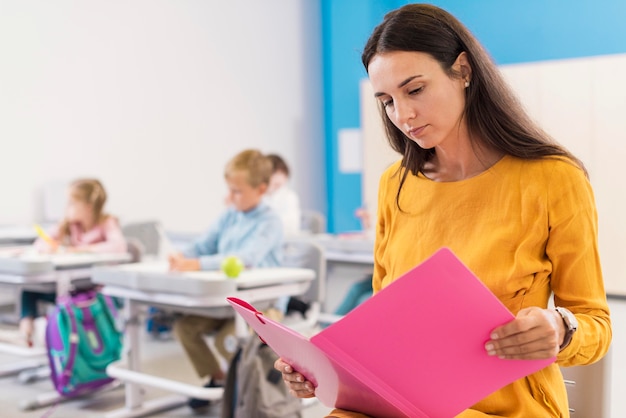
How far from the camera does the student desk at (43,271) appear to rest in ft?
9.91

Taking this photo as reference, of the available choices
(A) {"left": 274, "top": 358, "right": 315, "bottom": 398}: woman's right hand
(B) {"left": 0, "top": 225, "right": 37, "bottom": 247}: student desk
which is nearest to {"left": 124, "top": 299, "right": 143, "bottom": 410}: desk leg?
(B) {"left": 0, "top": 225, "right": 37, "bottom": 247}: student desk

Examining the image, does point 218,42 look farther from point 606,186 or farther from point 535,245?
point 535,245

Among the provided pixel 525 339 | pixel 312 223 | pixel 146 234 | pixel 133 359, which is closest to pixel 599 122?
pixel 312 223

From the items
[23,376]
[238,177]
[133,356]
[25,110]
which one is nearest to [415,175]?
[238,177]

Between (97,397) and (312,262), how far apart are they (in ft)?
3.89

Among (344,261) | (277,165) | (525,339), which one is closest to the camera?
(525,339)

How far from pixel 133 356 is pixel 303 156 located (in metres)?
4.28

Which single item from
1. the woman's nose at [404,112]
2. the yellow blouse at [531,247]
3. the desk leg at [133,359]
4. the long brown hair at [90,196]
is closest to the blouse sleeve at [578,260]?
the yellow blouse at [531,247]

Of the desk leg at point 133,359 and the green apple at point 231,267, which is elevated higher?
the green apple at point 231,267

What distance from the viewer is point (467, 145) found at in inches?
46.7

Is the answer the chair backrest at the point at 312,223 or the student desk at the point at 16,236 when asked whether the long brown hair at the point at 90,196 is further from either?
the chair backrest at the point at 312,223

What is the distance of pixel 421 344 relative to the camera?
34.7 inches

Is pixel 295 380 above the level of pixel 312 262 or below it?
above

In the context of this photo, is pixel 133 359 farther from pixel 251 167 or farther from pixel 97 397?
pixel 251 167
